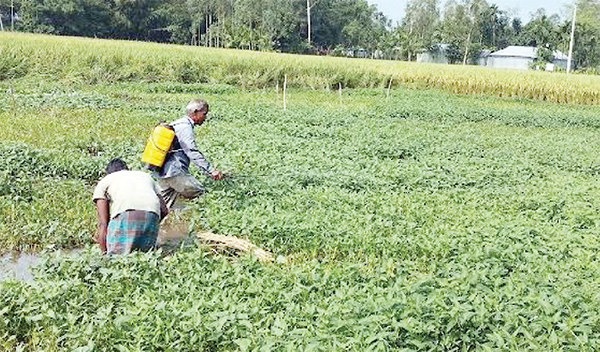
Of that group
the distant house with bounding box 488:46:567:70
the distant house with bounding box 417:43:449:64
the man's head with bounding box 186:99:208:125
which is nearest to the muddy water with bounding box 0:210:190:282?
the man's head with bounding box 186:99:208:125

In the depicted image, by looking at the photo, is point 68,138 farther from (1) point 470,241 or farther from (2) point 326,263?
(1) point 470,241

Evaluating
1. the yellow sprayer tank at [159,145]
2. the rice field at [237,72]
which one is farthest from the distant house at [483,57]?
the yellow sprayer tank at [159,145]

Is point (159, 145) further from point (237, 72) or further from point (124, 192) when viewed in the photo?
point (237, 72)

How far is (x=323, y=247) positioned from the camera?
744 centimetres

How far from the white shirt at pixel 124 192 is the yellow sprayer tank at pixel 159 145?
64.0 inches

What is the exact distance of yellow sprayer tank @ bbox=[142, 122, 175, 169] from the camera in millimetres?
7965

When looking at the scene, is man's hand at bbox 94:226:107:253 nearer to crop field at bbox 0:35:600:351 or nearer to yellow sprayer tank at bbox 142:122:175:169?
crop field at bbox 0:35:600:351

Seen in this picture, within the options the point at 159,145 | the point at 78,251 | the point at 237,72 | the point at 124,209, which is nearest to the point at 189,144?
the point at 159,145

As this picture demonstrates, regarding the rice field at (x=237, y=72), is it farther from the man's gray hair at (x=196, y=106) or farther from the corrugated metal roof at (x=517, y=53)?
the corrugated metal roof at (x=517, y=53)

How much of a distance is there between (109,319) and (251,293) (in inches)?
51.7

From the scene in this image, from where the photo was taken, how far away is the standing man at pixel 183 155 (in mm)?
8227

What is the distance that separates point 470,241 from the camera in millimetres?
7391

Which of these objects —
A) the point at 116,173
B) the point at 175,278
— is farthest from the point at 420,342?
the point at 116,173

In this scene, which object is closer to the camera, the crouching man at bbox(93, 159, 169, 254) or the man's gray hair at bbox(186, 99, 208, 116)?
the crouching man at bbox(93, 159, 169, 254)
